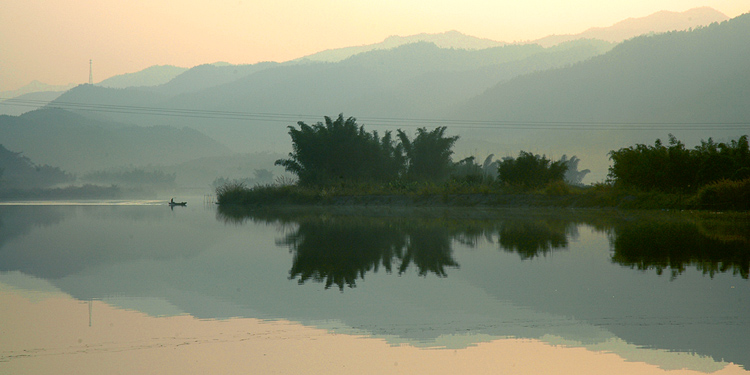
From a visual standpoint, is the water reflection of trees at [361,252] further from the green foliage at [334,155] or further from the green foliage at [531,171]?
the green foliage at [334,155]

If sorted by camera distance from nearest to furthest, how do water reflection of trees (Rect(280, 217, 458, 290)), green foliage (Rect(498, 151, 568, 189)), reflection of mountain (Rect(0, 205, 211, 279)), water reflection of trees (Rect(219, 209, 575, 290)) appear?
1. water reflection of trees (Rect(280, 217, 458, 290))
2. water reflection of trees (Rect(219, 209, 575, 290))
3. reflection of mountain (Rect(0, 205, 211, 279))
4. green foliage (Rect(498, 151, 568, 189))

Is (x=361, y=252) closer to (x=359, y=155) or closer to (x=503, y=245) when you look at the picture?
(x=503, y=245)

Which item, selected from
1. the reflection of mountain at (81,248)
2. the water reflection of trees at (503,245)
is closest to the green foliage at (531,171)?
the water reflection of trees at (503,245)

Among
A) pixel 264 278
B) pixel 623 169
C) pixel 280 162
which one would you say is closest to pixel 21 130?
pixel 280 162

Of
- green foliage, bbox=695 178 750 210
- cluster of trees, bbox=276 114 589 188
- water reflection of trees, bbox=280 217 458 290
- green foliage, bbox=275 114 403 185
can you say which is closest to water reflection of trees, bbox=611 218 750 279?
water reflection of trees, bbox=280 217 458 290

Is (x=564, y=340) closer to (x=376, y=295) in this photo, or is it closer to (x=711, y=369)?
(x=711, y=369)

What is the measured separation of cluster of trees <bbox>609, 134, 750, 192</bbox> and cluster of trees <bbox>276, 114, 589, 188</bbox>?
11.7 meters

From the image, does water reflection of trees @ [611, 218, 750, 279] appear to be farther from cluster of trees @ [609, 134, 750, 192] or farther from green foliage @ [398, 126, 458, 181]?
green foliage @ [398, 126, 458, 181]

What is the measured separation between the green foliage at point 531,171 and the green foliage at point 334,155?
1205cm

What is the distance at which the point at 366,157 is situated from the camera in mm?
50656

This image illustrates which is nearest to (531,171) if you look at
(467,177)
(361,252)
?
(467,177)

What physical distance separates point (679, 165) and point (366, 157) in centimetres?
2430

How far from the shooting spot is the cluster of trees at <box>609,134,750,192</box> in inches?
1145

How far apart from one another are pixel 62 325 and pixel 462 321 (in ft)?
12.8
